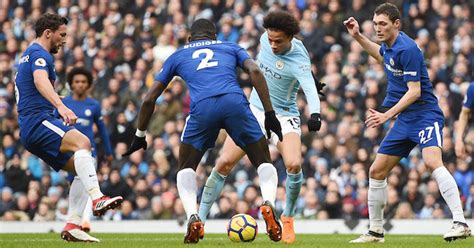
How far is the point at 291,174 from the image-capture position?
531 inches

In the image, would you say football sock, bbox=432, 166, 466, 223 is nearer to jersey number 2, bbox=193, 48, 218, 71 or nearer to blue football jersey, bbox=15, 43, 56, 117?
jersey number 2, bbox=193, 48, 218, 71

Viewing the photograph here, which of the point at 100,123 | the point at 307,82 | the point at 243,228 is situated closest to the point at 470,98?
the point at 307,82

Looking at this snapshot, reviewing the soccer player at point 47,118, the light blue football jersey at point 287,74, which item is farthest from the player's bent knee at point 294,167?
the soccer player at point 47,118

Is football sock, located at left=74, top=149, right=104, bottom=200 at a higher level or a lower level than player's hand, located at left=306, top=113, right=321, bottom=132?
lower

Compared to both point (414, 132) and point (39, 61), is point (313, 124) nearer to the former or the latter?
point (414, 132)

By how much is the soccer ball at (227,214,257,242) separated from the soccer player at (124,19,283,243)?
22.1 inches

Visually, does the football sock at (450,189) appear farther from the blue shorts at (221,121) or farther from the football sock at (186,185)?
the football sock at (186,185)

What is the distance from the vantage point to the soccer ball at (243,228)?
496 inches

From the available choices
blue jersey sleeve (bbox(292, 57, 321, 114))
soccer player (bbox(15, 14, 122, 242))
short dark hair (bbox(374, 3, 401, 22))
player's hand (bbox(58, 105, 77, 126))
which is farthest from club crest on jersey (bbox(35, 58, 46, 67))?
short dark hair (bbox(374, 3, 401, 22))

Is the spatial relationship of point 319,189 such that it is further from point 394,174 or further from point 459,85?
point 459,85

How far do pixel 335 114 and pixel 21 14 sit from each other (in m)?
8.90

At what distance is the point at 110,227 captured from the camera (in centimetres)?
1917

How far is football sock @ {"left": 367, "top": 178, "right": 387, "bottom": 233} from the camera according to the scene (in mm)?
13195

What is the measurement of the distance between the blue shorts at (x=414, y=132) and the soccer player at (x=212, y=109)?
1.64m
